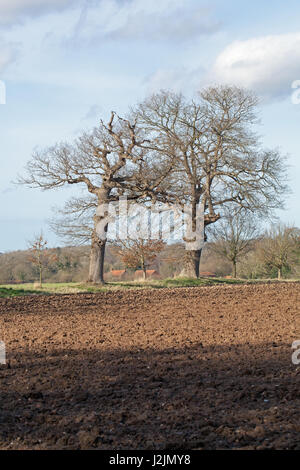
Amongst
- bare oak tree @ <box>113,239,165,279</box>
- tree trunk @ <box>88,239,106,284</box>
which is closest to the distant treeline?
bare oak tree @ <box>113,239,165,279</box>

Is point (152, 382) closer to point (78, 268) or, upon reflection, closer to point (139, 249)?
point (139, 249)

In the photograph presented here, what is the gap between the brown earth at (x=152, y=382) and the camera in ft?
16.9

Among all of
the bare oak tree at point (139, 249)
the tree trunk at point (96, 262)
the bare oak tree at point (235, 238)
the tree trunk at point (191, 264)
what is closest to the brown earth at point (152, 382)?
the tree trunk at point (96, 262)

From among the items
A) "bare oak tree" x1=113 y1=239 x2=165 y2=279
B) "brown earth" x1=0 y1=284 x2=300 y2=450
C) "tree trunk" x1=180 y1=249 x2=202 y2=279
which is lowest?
"brown earth" x1=0 y1=284 x2=300 y2=450

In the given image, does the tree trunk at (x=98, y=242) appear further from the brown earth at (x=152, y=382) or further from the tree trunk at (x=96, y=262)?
the brown earth at (x=152, y=382)

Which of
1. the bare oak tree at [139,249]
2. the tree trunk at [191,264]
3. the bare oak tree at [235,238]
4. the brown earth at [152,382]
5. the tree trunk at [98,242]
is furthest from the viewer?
the bare oak tree at [235,238]

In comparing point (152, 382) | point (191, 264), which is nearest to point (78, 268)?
point (191, 264)

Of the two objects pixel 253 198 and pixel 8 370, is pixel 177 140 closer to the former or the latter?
pixel 253 198

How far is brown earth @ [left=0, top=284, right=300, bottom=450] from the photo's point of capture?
203 inches

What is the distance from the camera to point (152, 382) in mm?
7086

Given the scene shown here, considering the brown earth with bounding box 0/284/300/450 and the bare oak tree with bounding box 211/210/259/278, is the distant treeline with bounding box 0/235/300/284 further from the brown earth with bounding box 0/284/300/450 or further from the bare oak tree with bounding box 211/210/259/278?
the brown earth with bounding box 0/284/300/450

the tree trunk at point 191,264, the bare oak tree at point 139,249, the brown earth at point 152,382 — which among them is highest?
the bare oak tree at point 139,249

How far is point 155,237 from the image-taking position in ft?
104
